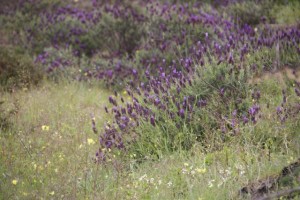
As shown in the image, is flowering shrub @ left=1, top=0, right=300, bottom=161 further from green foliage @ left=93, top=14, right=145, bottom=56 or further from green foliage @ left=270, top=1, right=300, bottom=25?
green foliage @ left=270, top=1, right=300, bottom=25

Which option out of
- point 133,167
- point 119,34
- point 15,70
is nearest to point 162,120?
point 133,167

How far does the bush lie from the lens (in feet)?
24.8

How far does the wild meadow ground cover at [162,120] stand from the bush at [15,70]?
2 cm

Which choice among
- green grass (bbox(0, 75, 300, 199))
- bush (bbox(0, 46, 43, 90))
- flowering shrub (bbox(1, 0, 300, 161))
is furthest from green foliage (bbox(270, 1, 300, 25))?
bush (bbox(0, 46, 43, 90))

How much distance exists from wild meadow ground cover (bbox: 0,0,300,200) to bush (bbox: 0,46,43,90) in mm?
20

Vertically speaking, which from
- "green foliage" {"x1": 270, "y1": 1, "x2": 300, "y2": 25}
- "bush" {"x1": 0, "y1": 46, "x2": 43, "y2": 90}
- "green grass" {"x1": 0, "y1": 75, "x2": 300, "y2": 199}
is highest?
"green foliage" {"x1": 270, "y1": 1, "x2": 300, "y2": 25}

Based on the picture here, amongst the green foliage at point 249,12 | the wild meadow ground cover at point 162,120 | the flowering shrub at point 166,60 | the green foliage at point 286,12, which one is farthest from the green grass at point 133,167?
the green foliage at point 249,12

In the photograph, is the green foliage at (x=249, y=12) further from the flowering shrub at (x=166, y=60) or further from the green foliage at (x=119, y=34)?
the green foliage at (x=119, y=34)

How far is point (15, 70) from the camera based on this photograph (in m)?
7.80

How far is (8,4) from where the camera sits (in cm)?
1143

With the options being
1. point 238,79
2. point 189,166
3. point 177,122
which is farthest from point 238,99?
point 189,166

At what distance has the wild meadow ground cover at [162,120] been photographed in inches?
159

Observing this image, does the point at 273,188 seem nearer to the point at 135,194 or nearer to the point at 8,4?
the point at 135,194

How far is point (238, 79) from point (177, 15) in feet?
12.8
